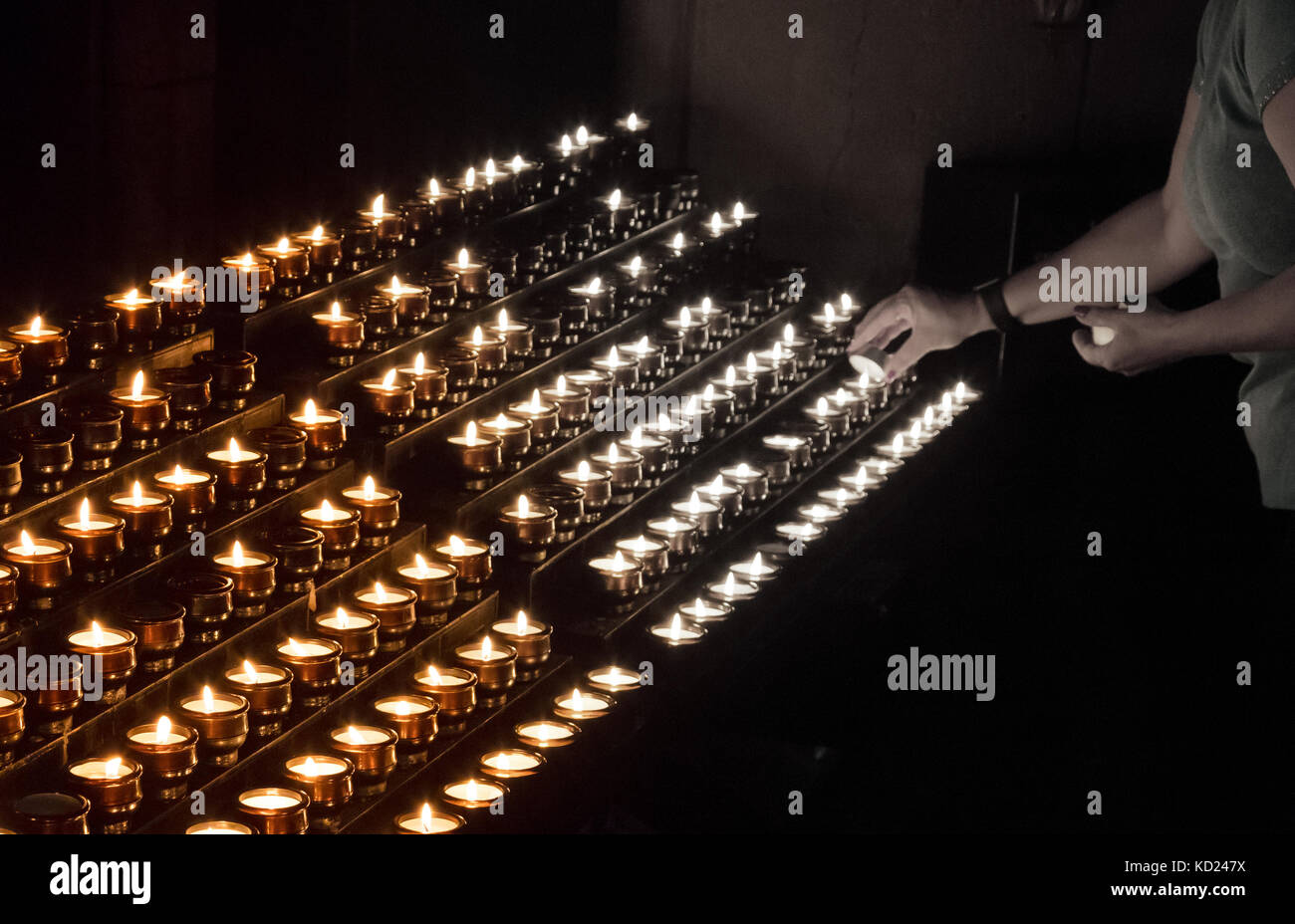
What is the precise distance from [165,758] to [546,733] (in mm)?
929

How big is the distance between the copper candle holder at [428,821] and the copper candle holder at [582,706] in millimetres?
531

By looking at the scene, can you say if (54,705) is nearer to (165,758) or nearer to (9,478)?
(165,758)

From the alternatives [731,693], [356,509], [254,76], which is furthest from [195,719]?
[254,76]

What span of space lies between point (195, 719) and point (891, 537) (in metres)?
2.90

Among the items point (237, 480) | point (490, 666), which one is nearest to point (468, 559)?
point (490, 666)

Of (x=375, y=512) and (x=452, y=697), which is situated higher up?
(x=375, y=512)

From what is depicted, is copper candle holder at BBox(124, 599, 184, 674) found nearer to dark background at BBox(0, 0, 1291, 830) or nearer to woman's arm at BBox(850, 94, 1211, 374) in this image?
dark background at BBox(0, 0, 1291, 830)

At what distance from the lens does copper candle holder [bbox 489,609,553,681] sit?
387cm

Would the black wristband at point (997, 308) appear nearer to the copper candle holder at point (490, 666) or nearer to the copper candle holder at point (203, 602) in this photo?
the copper candle holder at point (490, 666)

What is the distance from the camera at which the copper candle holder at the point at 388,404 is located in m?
4.20

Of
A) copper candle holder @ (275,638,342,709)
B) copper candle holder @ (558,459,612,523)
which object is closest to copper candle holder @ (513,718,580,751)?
copper candle holder @ (275,638,342,709)

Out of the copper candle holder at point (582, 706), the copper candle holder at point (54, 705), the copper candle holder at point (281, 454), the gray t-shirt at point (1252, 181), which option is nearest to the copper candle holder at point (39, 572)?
the copper candle holder at point (54, 705)

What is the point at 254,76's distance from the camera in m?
5.13

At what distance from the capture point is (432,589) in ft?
12.5
